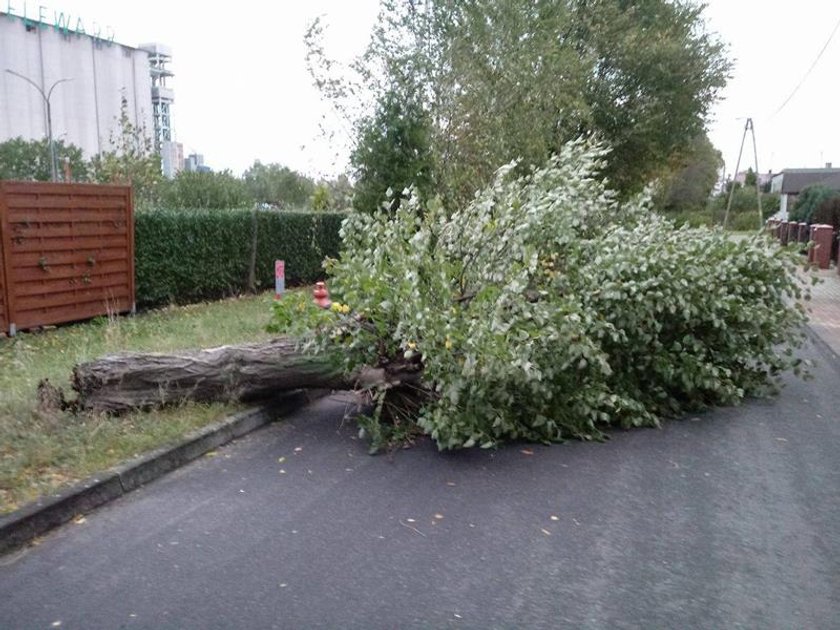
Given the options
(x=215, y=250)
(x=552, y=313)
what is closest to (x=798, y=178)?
(x=215, y=250)

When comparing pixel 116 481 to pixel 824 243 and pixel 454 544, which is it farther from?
pixel 824 243

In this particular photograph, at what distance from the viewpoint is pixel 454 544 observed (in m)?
4.47

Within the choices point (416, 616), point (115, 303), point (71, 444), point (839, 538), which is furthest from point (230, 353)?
point (115, 303)

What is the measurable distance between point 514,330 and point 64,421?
11.1 feet

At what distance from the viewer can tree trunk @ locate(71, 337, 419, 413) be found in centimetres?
626

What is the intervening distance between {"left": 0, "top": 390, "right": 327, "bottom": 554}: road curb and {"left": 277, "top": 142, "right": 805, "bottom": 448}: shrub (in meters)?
0.96

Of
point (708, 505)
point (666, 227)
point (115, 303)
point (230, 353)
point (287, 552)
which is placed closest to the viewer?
point (287, 552)

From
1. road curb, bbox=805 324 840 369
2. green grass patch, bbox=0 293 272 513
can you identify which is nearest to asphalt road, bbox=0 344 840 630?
green grass patch, bbox=0 293 272 513

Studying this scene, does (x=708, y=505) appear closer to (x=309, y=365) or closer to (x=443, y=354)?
(x=443, y=354)

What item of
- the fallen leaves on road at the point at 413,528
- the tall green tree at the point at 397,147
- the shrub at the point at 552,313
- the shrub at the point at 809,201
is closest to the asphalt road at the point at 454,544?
the fallen leaves on road at the point at 413,528

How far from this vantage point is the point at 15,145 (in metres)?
41.3

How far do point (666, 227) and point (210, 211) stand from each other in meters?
8.76

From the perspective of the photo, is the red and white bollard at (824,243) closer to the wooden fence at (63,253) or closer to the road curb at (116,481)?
the wooden fence at (63,253)

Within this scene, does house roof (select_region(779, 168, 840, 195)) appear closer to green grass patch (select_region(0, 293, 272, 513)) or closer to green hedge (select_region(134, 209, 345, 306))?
Result: green hedge (select_region(134, 209, 345, 306))
